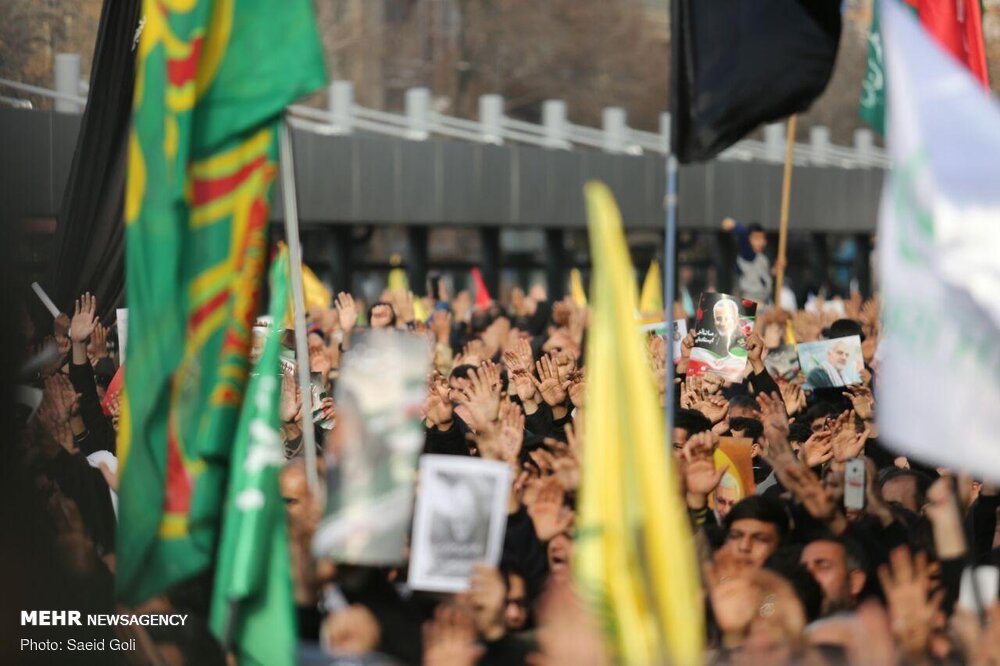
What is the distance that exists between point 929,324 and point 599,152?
21439 millimetres

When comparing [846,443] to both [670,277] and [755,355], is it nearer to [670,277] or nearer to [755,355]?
[670,277]

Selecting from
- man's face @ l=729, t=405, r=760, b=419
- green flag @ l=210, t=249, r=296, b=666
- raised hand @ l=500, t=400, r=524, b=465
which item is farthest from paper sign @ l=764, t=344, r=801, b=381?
green flag @ l=210, t=249, r=296, b=666

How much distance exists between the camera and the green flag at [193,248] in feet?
18.1

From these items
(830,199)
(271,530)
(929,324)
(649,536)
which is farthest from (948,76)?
(830,199)

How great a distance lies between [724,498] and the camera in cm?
714

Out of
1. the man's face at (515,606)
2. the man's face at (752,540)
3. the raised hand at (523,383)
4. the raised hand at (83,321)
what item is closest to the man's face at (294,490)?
the man's face at (515,606)

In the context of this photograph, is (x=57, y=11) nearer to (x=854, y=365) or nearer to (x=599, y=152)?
(x=854, y=365)

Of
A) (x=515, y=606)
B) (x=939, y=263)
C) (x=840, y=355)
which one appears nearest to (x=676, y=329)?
(x=840, y=355)

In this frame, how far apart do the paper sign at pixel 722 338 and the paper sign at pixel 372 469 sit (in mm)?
4785

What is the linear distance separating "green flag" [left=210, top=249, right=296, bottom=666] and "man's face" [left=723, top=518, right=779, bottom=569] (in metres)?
1.21

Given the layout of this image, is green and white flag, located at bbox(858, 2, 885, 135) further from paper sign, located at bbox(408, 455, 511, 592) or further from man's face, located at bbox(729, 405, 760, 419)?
paper sign, located at bbox(408, 455, 511, 592)

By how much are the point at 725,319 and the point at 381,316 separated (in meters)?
2.20

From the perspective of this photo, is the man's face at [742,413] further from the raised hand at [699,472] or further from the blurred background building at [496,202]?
the blurred background building at [496,202]

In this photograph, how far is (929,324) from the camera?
489cm
